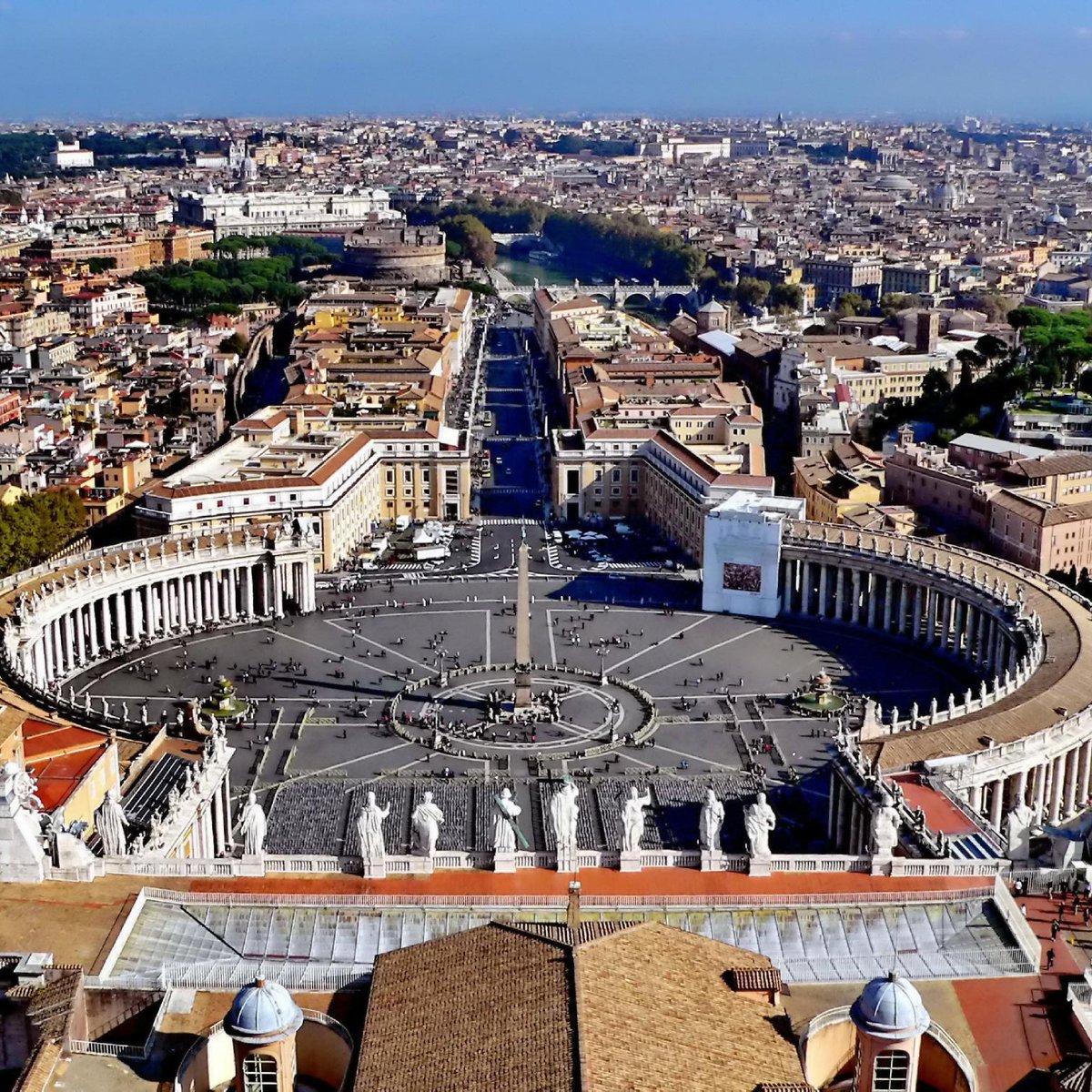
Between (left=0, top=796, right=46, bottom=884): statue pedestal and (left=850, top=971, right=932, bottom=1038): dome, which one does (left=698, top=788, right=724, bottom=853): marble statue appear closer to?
(left=850, top=971, right=932, bottom=1038): dome

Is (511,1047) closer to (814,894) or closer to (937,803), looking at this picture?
(814,894)

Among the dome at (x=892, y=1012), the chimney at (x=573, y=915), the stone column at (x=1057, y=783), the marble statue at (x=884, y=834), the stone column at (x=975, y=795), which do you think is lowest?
the stone column at (x=1057, y=783)

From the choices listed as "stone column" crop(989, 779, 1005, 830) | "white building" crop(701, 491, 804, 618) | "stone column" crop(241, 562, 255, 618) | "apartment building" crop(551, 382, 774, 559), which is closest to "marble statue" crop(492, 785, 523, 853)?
"stone column" crop(989, 779, 1005, 830)

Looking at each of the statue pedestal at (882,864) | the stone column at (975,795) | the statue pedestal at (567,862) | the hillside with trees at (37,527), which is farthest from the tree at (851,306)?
the statue pedestal at (567,862)

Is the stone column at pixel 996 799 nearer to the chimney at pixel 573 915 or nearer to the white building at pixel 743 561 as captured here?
the chimney at pixel 573 915

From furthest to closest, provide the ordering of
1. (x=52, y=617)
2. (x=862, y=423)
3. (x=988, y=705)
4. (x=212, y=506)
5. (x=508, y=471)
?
1. (x=862, y=423)
2. (x=508, y=471)
3. (x=212, y=506)
4. (x=52, y=617)
5. (x=988, y=705)

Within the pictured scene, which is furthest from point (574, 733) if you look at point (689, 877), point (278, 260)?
point (278, 260)

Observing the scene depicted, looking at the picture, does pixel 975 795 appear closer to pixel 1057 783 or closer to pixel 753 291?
pixel 1057 783
